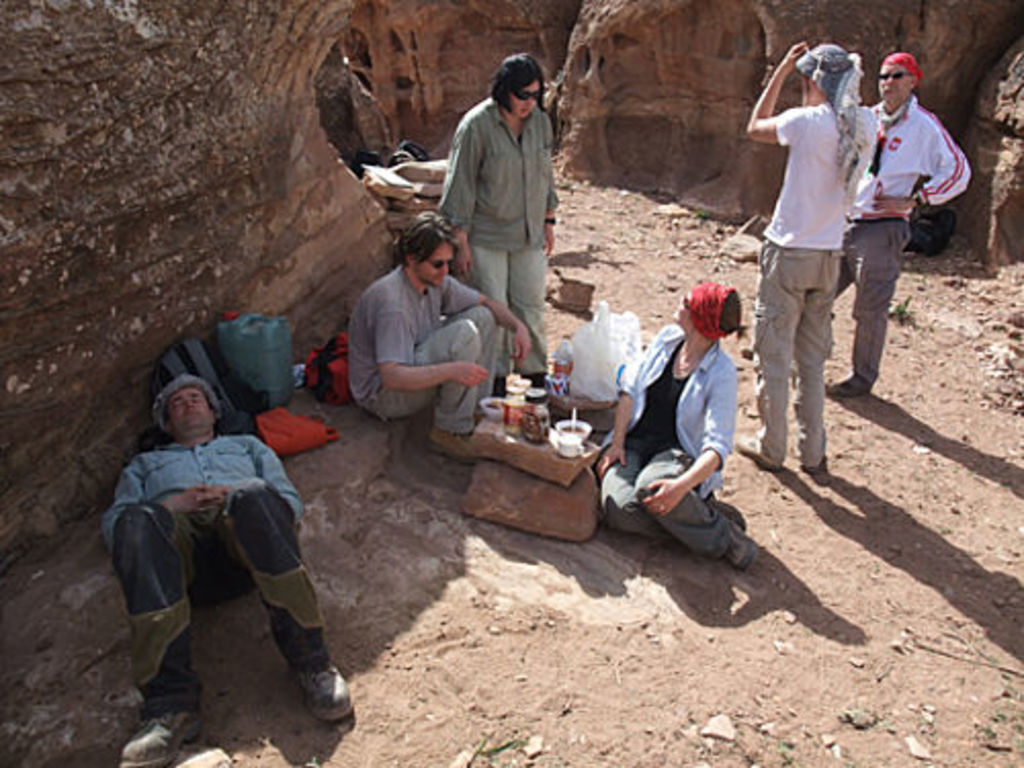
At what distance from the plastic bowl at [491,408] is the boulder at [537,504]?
384mm

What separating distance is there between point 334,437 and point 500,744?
1892mm

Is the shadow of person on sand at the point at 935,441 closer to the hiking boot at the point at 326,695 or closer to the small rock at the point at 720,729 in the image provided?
the small rock at the point at 720,729

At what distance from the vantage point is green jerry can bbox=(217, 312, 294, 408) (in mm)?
4188

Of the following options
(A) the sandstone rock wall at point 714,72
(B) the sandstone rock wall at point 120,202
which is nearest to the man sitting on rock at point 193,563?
(B) the sandstone rock wall at point 120,202

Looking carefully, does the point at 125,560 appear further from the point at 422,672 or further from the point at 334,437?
the point at 334,437

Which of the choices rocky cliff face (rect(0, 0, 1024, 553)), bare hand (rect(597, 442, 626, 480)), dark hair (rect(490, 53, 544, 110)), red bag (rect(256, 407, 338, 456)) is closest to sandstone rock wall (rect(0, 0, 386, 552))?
rocky cliff face (rect(0, 0, 1024, 553))

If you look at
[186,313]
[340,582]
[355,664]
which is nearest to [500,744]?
[355,664]

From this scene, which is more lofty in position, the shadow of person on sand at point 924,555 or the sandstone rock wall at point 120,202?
the sandstone rock wall at point 120,202

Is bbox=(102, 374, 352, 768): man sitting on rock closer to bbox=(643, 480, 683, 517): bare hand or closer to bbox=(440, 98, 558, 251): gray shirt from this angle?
bbox=(643, 480, 683, 517): bare hand

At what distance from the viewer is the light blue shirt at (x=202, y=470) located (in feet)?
10.5

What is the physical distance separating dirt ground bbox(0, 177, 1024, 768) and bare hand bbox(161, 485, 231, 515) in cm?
46

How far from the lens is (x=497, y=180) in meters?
4.60

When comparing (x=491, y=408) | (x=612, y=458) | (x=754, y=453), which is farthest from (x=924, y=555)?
(x=491, y=408)

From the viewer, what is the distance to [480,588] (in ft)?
11.6
